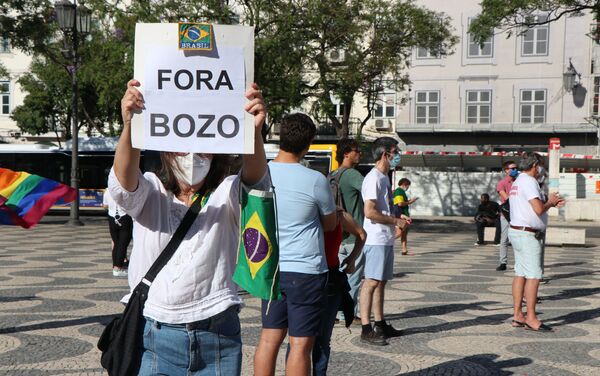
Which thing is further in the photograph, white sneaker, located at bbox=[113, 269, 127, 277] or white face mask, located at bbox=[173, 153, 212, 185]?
white sneaker, located at bbox=[113, 269, 127, 277]

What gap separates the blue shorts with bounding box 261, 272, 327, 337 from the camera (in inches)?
186

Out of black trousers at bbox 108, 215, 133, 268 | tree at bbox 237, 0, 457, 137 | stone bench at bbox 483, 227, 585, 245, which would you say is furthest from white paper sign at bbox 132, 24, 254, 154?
tree at bbox 237, 0, 457, 137

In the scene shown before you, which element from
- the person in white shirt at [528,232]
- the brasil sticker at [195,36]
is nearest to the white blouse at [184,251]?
the brasil sticker at [195,36]

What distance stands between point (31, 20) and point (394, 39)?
1088 cm

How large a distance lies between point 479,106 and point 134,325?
41477 mm

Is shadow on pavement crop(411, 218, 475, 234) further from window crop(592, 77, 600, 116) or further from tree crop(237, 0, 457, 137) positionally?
window crop(592, 77, 600, 116)

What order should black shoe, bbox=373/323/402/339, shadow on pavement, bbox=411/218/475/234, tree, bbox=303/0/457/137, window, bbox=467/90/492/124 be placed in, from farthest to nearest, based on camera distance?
window, bbox=467/90/492/124
shadow on pavement, bbox=411/218/475/234
tree, bbox=303/0/457/137
black shoe, bbox=373/323/402/339

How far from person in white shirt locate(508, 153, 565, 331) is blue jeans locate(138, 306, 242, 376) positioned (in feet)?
17.7

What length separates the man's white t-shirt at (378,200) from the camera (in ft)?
23.4

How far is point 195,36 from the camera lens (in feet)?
10.1

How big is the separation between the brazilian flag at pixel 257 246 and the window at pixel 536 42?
4101 cm

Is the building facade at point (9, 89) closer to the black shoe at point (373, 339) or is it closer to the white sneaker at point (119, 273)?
the white sneaker at point (119, 273)

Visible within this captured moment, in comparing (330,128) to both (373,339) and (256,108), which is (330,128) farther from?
(256,108)

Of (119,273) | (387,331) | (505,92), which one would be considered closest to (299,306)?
(387,331)
